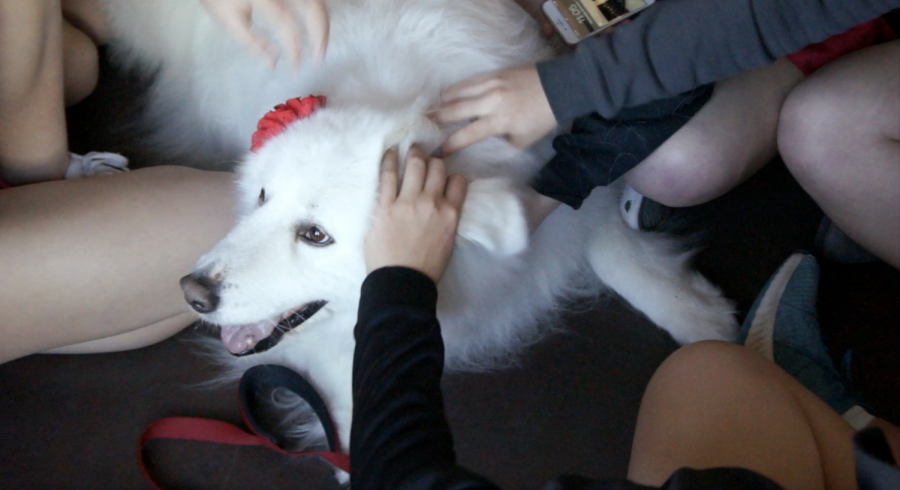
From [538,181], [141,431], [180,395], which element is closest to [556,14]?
[538,181]

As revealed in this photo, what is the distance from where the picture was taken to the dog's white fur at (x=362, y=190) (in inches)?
34.7

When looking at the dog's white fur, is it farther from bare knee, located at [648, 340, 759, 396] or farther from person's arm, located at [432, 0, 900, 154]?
bare knee, located at [648, 340, 759, 396]

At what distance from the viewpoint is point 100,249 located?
1.05 m

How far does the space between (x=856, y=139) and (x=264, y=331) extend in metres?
1.17

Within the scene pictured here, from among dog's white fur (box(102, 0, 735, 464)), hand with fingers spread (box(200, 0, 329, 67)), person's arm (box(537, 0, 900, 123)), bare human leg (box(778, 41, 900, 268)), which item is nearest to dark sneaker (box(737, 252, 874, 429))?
dog's white fur (box(102, 0, 735, 464))

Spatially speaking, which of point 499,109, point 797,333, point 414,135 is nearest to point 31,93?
point 414,135

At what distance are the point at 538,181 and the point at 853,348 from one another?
3.10 ft

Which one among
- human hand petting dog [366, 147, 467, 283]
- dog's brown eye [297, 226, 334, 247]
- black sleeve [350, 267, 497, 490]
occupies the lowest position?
black sleeve [350, 267, 497, 490]

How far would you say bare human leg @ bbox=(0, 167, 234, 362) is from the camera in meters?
0.99

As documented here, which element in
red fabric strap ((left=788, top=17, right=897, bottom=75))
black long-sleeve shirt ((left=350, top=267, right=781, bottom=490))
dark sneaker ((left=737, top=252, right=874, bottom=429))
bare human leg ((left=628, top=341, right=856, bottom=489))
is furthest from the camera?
dark sneaker ((left=737, top=252, right=874, bottom=429))

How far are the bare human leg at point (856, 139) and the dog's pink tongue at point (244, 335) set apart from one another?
1115 mm

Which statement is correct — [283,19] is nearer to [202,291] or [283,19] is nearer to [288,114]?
[288,114]

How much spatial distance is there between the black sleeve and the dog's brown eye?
0.12 metres

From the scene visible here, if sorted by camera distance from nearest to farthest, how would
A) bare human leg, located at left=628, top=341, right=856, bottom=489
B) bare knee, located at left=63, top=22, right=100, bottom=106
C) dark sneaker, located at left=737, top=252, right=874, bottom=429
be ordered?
bare human leg, located at left=628, top=341, right=856, bottom=489, dark sneaker, located at left=737, top=252, right=874, bottom=429, bare knee, located at left=63, top=22, right=100, bottom=106
